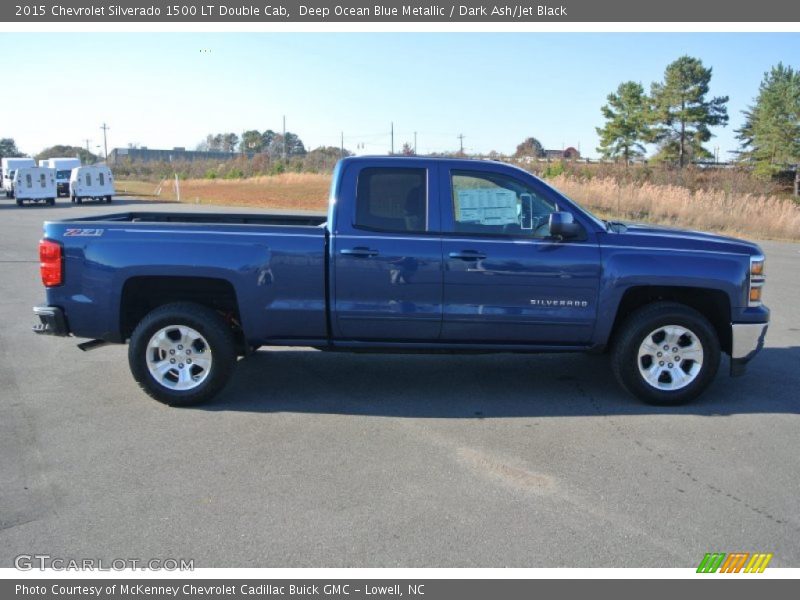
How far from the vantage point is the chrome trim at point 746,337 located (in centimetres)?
597

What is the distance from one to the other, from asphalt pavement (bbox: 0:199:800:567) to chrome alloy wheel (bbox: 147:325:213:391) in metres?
0.27

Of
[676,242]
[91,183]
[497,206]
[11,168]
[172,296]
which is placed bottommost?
[172,296]

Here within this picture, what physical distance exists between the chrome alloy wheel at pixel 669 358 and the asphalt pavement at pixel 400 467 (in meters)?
0.24

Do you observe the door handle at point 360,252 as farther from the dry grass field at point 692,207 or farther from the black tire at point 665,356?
the dry grass field at point 692,207

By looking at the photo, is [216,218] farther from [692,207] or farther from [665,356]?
[692,207]

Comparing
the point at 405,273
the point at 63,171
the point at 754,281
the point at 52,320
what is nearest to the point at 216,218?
the point at 52,320

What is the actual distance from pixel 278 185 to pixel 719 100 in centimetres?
3463

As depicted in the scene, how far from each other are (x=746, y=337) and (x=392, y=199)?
10.2 ft

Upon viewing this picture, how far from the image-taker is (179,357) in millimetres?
6020

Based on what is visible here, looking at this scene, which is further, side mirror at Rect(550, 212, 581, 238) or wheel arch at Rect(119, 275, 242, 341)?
wheel arch at Rect(119, 275, 242, 341)

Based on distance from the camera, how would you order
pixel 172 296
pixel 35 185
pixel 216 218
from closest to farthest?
1. pixel 172 296
2. pixel 216 218
3. pixel 35 185

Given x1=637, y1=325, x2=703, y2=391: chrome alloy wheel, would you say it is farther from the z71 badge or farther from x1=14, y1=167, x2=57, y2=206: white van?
x1=14, y1=167, x2=57, y2=206: white van

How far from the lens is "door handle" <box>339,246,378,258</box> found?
585cm

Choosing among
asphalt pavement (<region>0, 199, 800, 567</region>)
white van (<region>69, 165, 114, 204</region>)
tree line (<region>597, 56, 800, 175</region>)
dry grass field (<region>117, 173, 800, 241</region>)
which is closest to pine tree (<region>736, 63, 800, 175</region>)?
tree line (<region>597, 56, 800, 175</region>)
